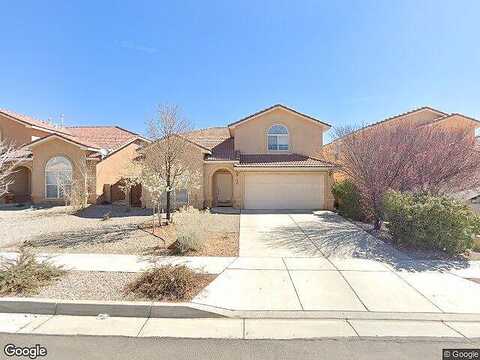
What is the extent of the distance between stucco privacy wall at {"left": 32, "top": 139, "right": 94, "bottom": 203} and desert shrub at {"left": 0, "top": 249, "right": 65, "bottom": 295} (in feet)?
45.1

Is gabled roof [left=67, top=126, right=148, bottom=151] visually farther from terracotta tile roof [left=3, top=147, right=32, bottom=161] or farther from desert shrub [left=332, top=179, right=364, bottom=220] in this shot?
desert shrub [left=332, top=179, right=364, bottom=220]

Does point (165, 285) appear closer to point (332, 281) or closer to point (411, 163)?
point (332, 281)

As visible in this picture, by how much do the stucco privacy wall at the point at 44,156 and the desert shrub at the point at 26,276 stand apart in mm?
13750

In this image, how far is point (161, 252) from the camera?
26.7ft

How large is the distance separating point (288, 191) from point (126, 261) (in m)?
12.1

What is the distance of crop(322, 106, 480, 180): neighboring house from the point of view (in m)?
14.5

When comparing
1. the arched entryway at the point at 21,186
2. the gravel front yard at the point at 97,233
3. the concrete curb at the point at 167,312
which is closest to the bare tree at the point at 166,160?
the gravel front yard at the point at 97,233

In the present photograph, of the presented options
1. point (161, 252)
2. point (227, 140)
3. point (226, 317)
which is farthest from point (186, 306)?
point (227, 140)

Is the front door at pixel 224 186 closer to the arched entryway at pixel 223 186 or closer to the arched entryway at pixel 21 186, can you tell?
the arched entryway at pixel 223 186

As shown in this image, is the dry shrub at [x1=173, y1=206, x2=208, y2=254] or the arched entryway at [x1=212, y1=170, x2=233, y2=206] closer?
the dry shrub at [x1=173, y1=206, x2=208, y2=254]

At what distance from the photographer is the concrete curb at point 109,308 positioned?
182 inches

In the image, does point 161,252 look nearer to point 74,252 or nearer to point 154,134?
point 74,252

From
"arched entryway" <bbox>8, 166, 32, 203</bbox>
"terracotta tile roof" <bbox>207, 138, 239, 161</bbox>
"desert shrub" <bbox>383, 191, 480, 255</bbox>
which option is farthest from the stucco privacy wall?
"desert shrub" <bbox>383, 191, 480, 255</bbox>

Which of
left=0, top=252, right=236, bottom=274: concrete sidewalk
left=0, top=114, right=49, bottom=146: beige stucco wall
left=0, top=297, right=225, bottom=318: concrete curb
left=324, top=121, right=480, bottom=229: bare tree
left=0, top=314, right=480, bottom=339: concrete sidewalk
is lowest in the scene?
left=0, top=314, right=480, bottom=339: concrete sidewalk
